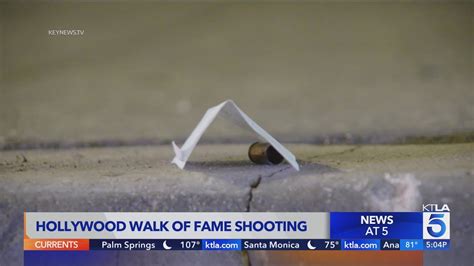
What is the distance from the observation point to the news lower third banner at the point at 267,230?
103 cm

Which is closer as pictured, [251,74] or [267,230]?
[267,230]

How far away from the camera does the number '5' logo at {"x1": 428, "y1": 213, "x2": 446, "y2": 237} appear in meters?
1.04

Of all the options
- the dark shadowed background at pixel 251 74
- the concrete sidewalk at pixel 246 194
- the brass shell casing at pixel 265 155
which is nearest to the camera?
the concrete sidewalk at pixel 246 194

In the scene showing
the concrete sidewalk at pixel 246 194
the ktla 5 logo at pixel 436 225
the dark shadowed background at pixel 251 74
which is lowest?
the ktla 5 logo at pixel 436 225

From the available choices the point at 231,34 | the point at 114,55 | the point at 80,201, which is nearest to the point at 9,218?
the point at 80,201

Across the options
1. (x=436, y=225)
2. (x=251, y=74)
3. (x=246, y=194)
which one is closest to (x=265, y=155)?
(x=246, y=194)

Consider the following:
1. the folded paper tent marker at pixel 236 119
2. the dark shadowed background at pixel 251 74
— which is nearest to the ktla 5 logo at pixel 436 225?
the folded paper tent marker at pixel 236 119

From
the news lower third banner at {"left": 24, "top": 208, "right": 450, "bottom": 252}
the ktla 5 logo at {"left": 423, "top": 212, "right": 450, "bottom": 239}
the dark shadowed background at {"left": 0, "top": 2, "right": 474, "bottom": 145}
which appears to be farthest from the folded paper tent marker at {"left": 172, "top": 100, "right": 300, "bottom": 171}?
the dark shadowed background at {"left": 0, "top": 2, "right": 474, "bottom": 145}

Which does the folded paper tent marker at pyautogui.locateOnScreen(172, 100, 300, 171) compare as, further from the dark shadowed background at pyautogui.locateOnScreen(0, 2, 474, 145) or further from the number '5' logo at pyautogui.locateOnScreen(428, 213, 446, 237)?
the dark shadowed background at pyautogui.locateOnScreen(0, 2, 474, 145)

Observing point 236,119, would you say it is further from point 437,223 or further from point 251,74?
point 251,74

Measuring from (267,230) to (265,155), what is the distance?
0.77 ft

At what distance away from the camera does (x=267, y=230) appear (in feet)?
3.39

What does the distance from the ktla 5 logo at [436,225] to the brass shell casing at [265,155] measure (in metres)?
0.35

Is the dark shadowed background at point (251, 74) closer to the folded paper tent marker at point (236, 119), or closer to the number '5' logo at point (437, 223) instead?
the folded paper tent marker at point (236, 119)
